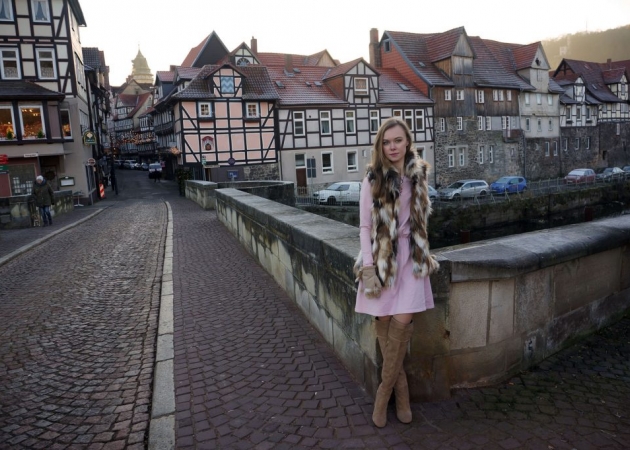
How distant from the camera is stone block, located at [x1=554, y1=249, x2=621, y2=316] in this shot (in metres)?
3.98

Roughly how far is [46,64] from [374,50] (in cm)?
2828

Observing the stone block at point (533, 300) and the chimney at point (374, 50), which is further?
the chimney at point (374, 50)

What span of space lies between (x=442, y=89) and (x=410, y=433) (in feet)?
137

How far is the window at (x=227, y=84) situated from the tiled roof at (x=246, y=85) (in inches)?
30.7

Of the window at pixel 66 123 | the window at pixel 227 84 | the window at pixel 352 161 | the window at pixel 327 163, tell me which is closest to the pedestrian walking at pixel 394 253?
the window at pixel 66 123

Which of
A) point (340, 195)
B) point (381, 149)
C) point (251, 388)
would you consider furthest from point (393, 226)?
point (340, 195)

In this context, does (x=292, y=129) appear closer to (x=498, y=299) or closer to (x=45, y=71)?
(x=45, y=71)

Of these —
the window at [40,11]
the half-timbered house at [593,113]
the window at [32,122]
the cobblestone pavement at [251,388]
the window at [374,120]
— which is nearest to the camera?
the cobblestone pavement at [251,388]

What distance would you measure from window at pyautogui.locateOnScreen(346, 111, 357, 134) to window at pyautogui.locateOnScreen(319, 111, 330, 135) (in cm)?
158

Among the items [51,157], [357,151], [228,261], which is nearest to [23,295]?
[228,261]

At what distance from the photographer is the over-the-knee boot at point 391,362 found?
123 inches

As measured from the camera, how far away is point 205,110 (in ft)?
111

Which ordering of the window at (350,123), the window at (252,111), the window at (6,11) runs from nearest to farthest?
the window at (6,11) < the window at (252,111) < the window at (350,123)

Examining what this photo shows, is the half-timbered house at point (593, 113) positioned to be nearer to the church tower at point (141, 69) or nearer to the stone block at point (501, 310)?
the stone block at point (501, 310)
